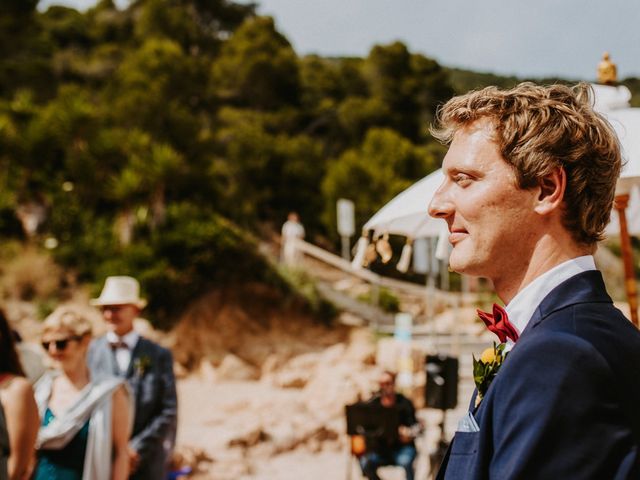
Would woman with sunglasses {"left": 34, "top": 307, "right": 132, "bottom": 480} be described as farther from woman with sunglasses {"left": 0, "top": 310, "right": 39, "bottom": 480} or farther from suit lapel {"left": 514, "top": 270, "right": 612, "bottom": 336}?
suit lapel {"left": 514, "top": 270, "right": 612, "bottom": 336}

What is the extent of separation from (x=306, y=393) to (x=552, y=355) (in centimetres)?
1117

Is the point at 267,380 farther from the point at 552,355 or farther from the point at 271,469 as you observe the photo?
the point at 552,355

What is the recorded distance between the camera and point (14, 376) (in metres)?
2.67

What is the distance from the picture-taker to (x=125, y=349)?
4.04m

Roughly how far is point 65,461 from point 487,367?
7.44 ft

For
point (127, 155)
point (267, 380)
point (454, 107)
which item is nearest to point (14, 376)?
point (454, 107)

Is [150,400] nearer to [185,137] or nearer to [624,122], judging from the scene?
[624,122]

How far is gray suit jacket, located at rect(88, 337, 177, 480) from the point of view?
3797 millimetres

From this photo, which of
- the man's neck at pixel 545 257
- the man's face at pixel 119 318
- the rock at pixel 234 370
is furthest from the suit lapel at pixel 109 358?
the rock at pixel 234 370

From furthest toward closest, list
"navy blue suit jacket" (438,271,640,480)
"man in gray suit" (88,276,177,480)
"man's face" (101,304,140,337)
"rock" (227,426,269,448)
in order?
"rock" (227,426,269,448) → "man's face" (101,304,140,337) → "man in gray suit" (88,276,177,480) → "navy blue suit jacket" (438,271,640,480)

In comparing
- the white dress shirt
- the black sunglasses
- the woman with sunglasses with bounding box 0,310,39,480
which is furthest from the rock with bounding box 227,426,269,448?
the woman with sunglasses with bounding box 0,310,39,480

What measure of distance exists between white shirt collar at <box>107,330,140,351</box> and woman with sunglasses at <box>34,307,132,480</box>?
0.85 meters

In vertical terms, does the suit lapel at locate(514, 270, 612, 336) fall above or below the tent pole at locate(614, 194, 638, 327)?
above

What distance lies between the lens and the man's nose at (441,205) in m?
1.22
